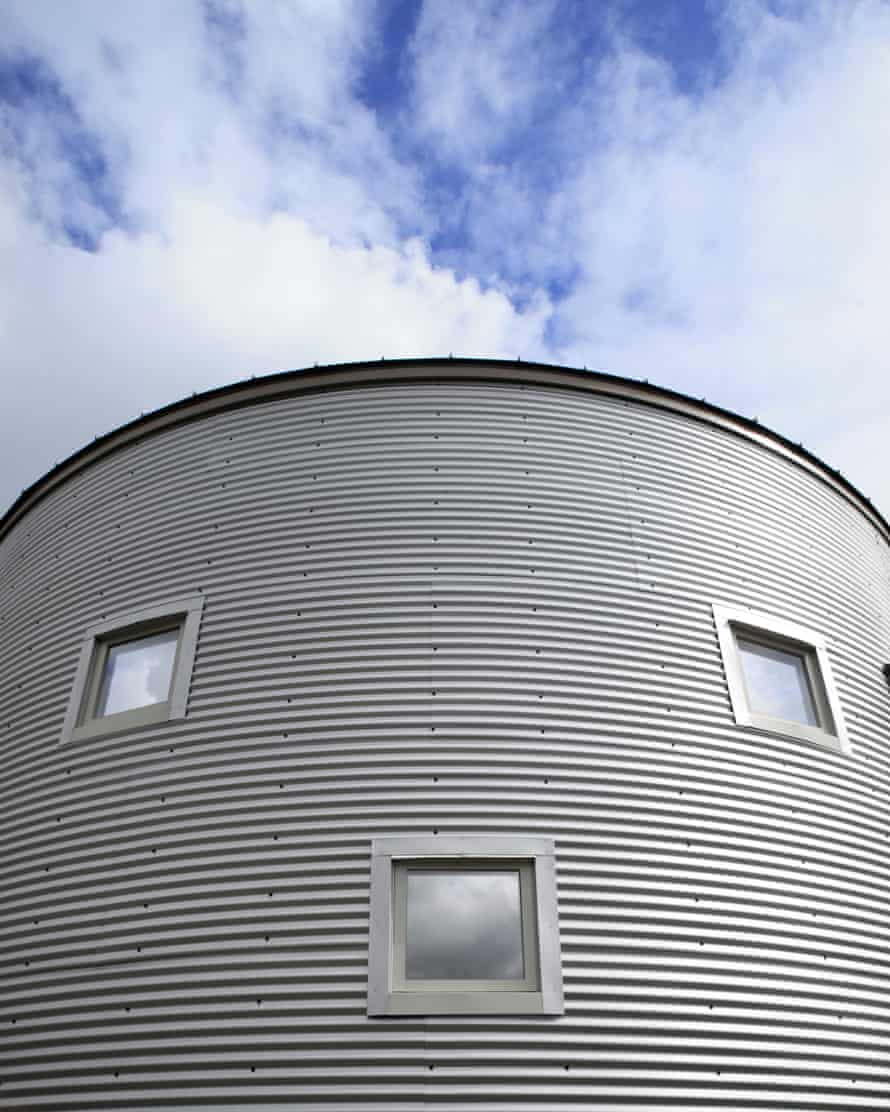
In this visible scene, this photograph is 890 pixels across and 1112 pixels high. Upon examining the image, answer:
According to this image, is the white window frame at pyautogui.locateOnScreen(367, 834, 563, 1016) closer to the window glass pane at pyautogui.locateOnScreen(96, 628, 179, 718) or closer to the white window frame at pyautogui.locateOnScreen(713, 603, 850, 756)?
the white window frame at pyautogui.locateOnScreen(713, 603, 850, 756)

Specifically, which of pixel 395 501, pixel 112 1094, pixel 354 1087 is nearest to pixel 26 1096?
pixel 112 1094

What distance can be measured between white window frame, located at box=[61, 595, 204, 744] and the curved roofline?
8.32 ft

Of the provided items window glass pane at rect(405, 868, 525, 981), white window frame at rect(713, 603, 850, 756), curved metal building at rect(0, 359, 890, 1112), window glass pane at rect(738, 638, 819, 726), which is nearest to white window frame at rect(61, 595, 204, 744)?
curved metal building at rect(0, 359, 890, 1112)

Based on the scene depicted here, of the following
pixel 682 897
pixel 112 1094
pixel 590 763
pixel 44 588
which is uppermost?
pixel 44 588

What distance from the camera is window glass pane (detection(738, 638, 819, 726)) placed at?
873 centimetres

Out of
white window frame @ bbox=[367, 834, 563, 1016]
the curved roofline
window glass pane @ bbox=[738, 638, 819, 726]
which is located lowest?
white window frame @ bbox=[367, 834, 563, 1016]

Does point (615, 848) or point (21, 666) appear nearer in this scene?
point (615, 848)

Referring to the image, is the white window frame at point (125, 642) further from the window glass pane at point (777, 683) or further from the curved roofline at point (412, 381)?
the window glass pane at point (777, 683)

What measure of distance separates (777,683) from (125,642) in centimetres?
638

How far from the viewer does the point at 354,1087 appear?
20.0 feet

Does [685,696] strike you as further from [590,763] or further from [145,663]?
[145,663]

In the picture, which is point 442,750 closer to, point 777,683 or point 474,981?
point 474,981

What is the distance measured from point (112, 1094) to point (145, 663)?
3.64m

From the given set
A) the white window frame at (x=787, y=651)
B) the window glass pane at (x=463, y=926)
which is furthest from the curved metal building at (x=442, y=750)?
the window glass pane at (x=463, y=926)
